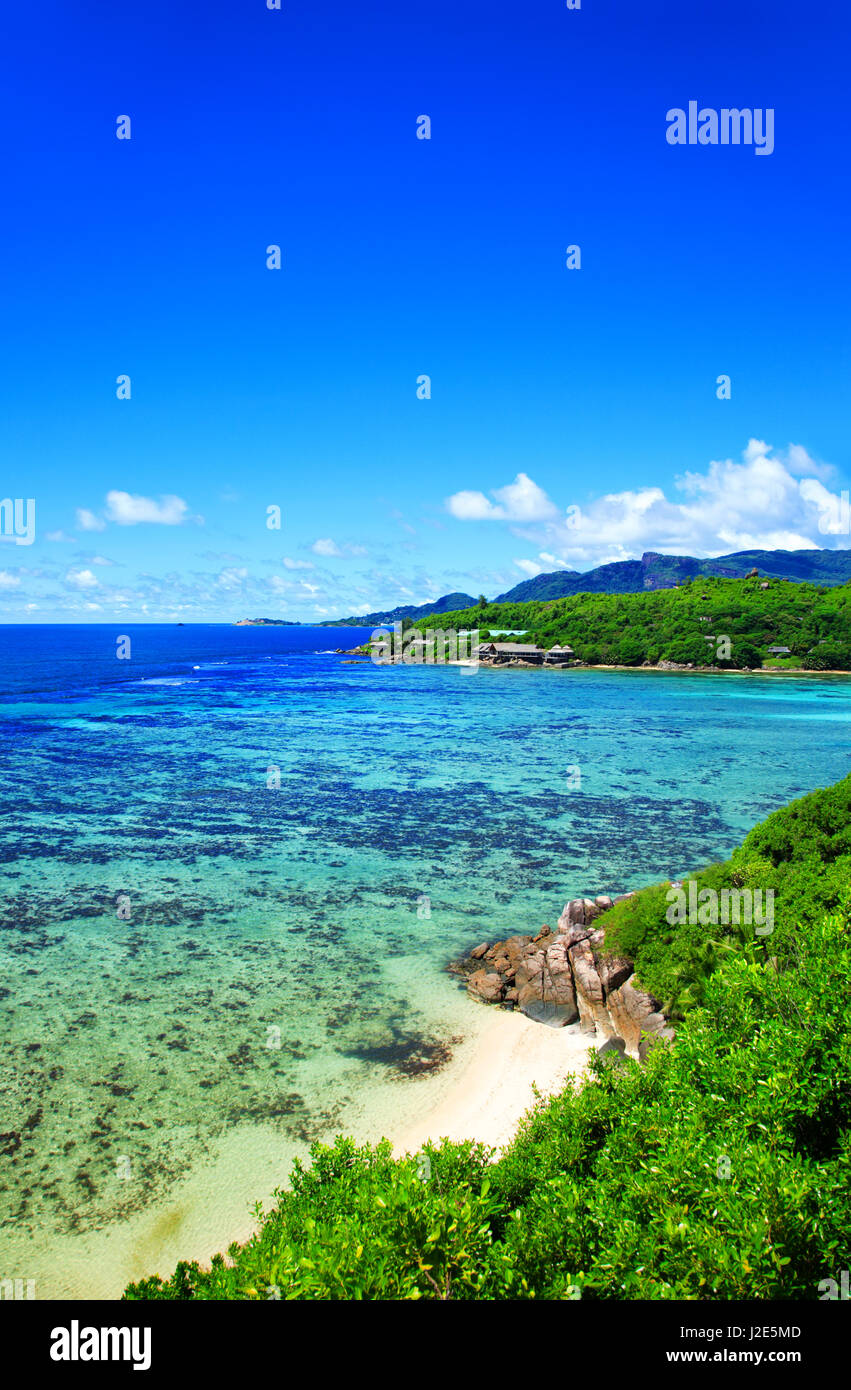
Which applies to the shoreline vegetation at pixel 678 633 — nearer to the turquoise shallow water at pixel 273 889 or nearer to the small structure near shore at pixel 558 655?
the small structure near shore at pixel 558 655

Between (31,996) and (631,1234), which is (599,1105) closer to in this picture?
(631,1234)

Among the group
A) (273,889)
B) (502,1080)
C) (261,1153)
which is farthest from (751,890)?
(273,889)

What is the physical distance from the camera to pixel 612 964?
52.8 ft

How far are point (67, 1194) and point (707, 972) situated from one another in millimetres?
12364

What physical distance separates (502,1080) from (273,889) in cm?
1344

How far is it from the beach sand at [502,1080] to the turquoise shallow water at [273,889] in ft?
2.73

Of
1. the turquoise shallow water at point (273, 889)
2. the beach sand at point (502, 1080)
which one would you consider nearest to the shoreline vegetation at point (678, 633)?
the turquoise shallow water at point (273, 889)

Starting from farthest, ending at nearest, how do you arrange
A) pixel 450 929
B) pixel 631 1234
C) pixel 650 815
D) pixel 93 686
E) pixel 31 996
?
pixel 93 686 < pixel 650 815 < pixel 450 929 < pixel 31 996 < pixel 631 1234

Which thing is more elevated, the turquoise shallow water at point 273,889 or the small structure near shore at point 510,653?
the small structure near shore at point 510,653

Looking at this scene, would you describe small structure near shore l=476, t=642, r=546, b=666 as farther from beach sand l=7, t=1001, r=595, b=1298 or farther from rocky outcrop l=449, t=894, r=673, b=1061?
beach sand l=7, t=1001, r=595, b=1298

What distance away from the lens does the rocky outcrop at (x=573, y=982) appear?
14.4 m

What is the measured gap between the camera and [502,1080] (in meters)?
14.1

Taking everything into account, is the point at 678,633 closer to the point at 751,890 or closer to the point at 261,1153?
the point at 751,890
